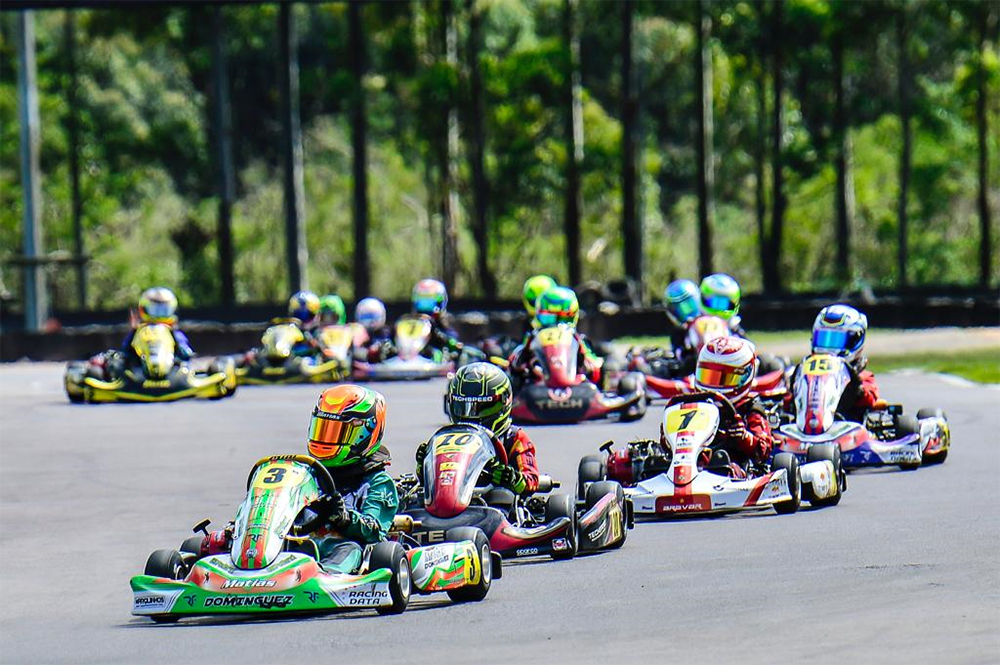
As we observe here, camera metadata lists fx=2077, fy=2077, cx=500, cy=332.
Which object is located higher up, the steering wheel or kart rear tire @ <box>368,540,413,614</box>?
the steering wheel

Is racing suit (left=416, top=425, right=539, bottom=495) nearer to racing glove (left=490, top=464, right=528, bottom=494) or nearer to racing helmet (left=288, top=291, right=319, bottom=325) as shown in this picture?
racing glove (left=490, top=464, right=528, bottom=494)

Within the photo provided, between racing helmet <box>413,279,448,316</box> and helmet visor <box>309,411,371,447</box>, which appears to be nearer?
helmet visor <box>309,411,371,447</box>

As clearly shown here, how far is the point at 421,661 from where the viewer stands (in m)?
7.52

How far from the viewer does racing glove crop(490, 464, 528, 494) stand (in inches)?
400

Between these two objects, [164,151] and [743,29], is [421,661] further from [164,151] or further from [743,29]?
[164,151]

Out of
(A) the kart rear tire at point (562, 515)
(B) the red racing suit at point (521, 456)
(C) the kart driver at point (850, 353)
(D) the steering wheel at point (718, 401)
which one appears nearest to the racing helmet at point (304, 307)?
(C) the kart driver at point (850, 353)

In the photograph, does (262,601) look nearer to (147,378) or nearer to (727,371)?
(727,371)

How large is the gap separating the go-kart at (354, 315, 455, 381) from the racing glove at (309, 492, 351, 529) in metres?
15.9

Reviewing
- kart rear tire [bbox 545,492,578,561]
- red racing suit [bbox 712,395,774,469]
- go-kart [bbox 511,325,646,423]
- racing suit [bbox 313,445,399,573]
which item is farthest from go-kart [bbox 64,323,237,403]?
racing suit [bbox 313,445,399,573]

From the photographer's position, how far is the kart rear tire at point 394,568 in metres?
8.54

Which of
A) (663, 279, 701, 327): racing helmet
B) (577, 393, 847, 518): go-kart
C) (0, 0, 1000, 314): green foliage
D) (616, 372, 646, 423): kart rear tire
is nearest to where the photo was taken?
(577, 393, 847, 518): go-kart

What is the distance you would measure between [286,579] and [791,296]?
3227 cm

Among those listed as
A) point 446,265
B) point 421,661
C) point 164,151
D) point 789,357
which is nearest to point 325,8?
point 164,151

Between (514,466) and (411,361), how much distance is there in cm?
1456
